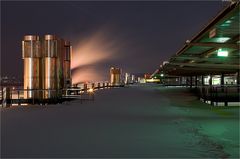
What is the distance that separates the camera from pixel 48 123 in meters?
12.8

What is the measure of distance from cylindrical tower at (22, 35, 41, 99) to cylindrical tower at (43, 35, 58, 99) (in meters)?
0.43

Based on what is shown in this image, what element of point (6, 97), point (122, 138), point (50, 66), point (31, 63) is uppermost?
point (31, 63)

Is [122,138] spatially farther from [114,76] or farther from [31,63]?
[114,76]

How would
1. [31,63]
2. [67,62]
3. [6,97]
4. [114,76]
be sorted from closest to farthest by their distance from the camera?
1. [6,97]
2. [31,63]
3. [67,62]
4. [114,76]

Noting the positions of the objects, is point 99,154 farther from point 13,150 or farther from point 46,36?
point 46,36

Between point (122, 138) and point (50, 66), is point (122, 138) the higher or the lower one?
the lower one

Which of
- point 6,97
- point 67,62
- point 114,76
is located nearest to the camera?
point 6,97

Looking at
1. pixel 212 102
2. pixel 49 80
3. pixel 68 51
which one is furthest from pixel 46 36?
pixel 212 102

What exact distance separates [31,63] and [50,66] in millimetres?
1204

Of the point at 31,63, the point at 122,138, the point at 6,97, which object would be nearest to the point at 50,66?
the point at 31,63

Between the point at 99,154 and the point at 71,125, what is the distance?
477 cm

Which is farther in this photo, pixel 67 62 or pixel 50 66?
pixel 67 62

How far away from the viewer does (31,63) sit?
24.0 m

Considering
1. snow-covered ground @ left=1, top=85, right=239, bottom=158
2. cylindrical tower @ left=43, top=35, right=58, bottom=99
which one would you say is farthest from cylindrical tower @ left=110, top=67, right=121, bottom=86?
snow-covered ground @ left=1, top=85, right=239, bottom=158
